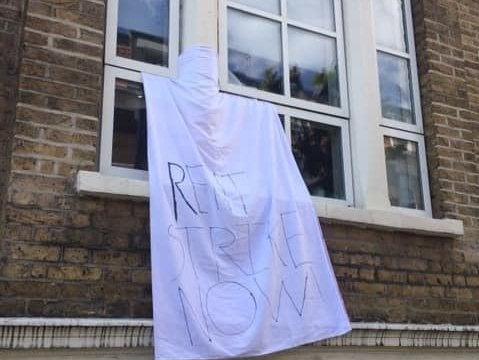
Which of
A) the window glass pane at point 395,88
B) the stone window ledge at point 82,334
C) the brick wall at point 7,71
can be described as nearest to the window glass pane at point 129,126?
the brick wall at point 7,71

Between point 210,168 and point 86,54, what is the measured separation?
0.93m

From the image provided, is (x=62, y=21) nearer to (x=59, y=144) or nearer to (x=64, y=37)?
(x=64, y=37)

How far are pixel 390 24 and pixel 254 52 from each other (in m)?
1.39

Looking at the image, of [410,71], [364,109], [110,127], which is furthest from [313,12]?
[110,127]

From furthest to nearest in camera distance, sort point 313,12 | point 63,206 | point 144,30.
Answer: point 313,12 < point 144,30 < point 63,206

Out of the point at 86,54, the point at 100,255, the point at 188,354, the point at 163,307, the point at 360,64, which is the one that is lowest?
the point at 188,354

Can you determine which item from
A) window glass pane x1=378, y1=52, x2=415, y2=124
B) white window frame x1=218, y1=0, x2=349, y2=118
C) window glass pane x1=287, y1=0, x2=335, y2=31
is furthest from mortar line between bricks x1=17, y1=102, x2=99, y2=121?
window glass pane x1=378, y1=52, x2=415, y2=124

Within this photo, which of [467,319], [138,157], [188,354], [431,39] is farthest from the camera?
[431,39]

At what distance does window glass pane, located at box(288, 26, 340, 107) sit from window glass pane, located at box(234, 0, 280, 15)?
170mm

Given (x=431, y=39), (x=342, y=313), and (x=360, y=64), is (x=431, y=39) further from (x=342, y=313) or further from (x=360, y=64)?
(x=342, y=313)

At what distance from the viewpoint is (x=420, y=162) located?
4.66 m

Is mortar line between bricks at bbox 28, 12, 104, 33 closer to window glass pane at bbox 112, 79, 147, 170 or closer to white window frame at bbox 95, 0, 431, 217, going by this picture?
white window frame at bbox 95, 0, 431, 217

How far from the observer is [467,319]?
4266mm

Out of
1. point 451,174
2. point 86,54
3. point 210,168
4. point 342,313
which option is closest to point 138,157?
point 210,168
